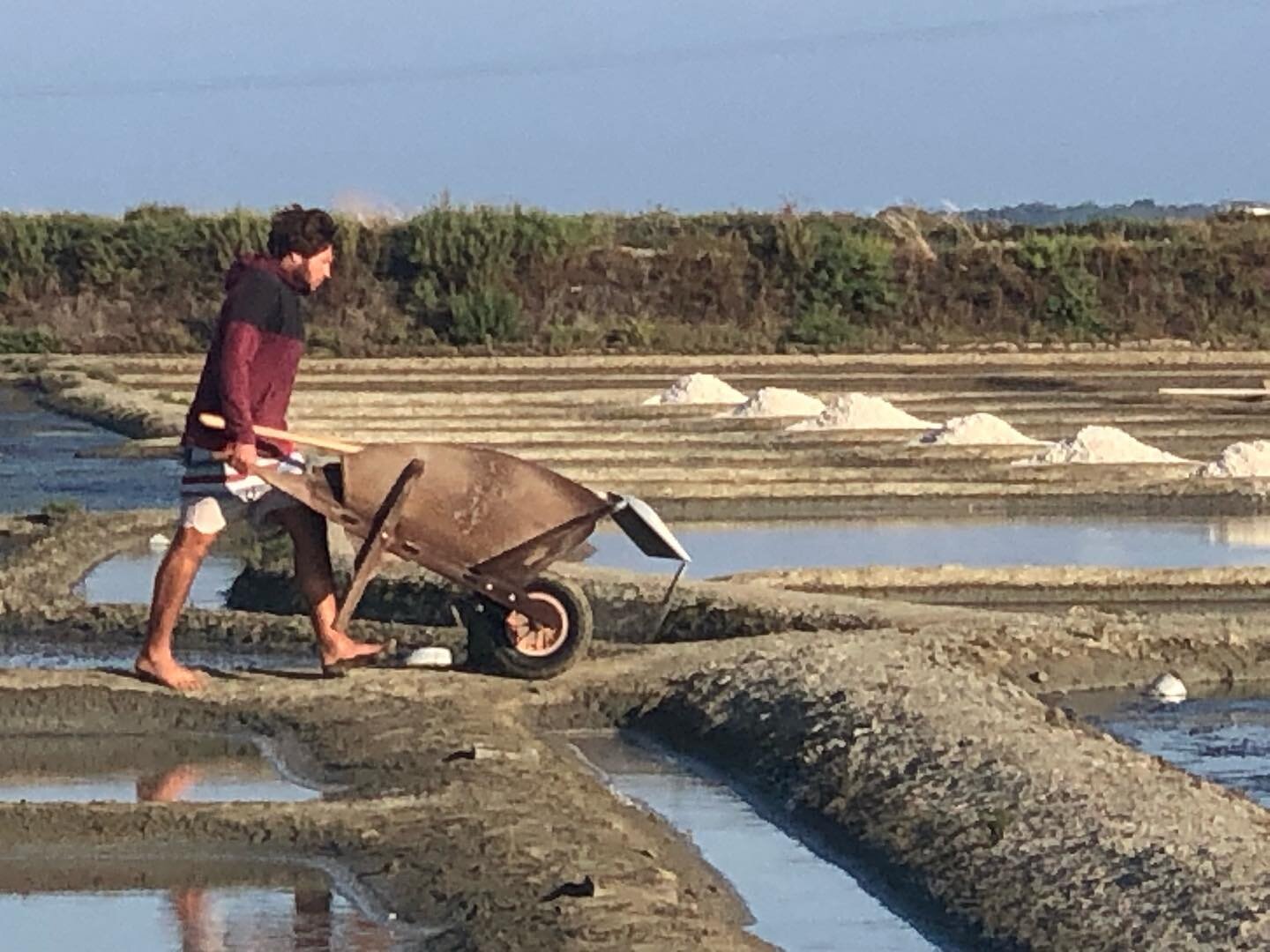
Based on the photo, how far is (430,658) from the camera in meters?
11.0

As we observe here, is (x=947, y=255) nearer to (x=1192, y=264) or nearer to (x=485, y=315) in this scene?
(x=1192, y=264)

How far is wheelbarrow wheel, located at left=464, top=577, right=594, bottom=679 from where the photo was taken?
34.7 ft

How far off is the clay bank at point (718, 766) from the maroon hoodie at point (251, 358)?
0.94 meters

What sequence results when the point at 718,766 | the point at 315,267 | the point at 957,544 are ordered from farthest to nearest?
the point at 957,544, the point at 315,267, the point at 718,766

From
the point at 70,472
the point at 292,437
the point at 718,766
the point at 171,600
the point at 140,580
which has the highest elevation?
the point at 292,437

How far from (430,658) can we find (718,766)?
174cm

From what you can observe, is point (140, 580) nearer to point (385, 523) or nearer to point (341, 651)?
point (341, 651)

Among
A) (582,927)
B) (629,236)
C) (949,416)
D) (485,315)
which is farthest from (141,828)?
(629,236)

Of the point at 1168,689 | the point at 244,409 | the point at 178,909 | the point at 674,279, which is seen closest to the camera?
the point at 178,909

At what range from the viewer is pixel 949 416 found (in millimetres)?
27312

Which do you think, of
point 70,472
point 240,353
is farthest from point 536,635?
point 70,472

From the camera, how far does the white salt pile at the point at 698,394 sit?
2903 centimetres

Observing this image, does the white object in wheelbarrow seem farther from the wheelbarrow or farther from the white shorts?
the white shorts

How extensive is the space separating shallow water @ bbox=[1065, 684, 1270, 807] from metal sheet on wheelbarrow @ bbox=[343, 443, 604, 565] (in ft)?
6.68
